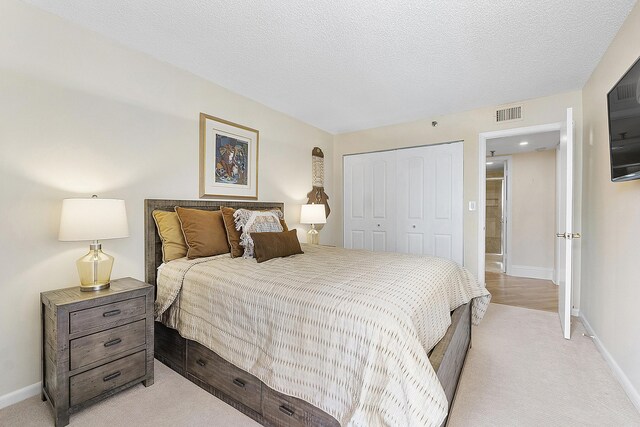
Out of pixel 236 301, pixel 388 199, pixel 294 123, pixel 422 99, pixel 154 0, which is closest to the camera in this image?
pixel 236 301

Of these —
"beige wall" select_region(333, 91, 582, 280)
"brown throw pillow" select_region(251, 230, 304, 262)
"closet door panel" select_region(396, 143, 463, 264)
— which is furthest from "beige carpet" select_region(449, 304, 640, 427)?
"brown throw pillow" select_region(251, 230, 304, 262)

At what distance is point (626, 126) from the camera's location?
1688 millimetres

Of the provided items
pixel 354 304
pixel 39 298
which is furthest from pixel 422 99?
pixel 39 298

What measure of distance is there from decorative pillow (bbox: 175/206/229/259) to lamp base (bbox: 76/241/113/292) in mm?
558

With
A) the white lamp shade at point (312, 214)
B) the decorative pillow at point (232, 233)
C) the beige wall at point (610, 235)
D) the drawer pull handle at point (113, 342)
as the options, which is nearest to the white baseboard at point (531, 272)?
the beige wall at point (610, 235)

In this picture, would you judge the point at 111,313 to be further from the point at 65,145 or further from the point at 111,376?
the point at 65,145

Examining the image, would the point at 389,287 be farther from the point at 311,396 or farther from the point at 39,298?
the point at 39,298

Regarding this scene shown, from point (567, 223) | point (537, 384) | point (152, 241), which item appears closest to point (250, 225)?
point (152, 241)

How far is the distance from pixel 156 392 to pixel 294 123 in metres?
3.29

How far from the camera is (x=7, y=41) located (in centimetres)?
171

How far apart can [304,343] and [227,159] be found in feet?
7.30

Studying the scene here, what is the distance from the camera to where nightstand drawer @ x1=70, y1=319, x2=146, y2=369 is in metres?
1.62

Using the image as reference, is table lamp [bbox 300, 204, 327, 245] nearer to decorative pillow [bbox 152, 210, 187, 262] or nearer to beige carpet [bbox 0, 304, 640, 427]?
decorative pillow [bbox 152, 210, 187, 262]

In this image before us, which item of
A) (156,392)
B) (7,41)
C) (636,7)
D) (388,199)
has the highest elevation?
(636,7)
